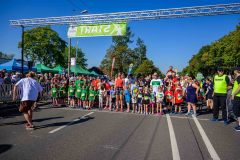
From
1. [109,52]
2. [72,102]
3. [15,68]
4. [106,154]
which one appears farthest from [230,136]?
[109,52]

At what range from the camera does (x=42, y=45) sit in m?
56.2

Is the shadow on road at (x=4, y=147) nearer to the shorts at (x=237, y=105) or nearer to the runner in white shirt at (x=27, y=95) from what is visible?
the runner in white shirt at (x=27, y=95)

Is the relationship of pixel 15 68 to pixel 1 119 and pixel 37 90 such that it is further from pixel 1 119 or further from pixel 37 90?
pixel 37 90

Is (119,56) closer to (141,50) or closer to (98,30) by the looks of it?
(141,50)

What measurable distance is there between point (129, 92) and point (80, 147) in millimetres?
7368

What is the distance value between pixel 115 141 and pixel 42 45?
177ft

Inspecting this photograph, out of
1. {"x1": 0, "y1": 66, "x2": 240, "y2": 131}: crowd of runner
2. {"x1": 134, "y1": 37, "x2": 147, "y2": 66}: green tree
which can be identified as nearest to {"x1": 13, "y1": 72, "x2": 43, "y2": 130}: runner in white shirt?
{"x1": 0, "y1": 66, "x2": 240, "y2": 131}: crowd of runner

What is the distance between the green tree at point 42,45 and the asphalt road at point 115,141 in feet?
166

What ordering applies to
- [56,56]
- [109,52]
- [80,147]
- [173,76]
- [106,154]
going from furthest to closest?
[109,52] → [56,56] → [173,76] → [80,147] → [106,154]

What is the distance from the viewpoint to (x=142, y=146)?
5809 millimetres

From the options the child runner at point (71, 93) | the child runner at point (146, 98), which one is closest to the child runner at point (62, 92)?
the child runner at point (71, 93)

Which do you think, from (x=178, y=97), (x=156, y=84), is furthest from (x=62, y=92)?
(x=178, y=97)

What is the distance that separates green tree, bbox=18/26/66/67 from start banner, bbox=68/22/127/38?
1551 inches

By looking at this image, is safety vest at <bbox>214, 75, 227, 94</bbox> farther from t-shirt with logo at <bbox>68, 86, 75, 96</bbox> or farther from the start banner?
the start banner
